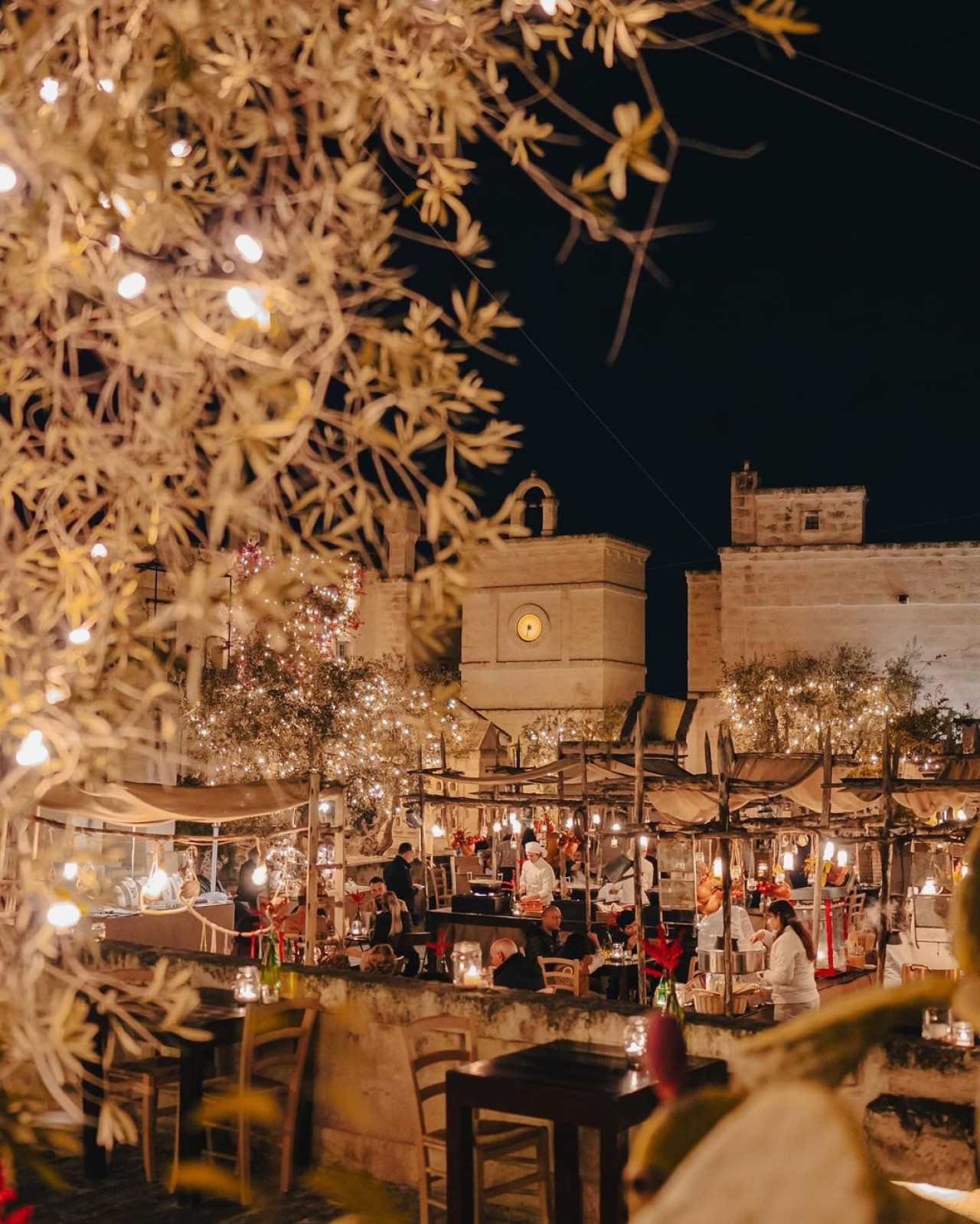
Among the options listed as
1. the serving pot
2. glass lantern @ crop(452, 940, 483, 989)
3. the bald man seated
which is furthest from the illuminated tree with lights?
glass lantern @ crop(452, 940, 483, 989)

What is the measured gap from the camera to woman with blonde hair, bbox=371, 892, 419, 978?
449 inches

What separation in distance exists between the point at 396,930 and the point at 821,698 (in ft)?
75.6

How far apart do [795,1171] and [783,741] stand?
32.9 m

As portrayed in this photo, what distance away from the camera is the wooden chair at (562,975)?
915cm

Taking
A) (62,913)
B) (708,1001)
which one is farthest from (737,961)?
(62,913)

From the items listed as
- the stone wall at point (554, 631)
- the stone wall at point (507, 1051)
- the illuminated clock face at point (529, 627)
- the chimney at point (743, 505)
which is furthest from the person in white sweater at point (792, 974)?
the illuminated clock face at point (529, 627)

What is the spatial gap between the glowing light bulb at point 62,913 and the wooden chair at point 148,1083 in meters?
3.83

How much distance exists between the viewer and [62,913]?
258cm

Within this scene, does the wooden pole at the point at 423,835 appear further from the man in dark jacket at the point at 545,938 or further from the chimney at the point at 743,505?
the chimney at the point at 743,505

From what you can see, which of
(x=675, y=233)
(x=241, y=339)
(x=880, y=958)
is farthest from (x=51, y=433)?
(x=880, y=958)

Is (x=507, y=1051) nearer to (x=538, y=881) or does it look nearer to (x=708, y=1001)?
(x=708, y=1001)

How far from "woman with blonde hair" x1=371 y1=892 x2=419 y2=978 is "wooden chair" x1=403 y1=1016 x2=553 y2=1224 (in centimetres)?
547

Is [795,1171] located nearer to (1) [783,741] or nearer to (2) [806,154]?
(2) [806,154]

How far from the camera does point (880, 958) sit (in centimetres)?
823
